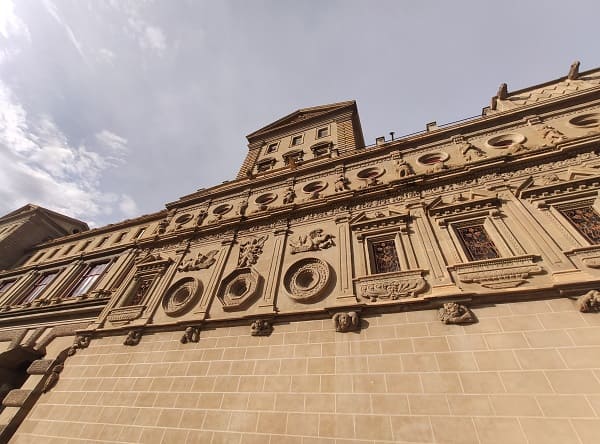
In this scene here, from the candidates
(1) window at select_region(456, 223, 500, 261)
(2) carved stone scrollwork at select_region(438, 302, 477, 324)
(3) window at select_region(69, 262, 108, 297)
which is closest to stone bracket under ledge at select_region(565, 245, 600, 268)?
(1) window at select_region(456, 223, 500, 261)

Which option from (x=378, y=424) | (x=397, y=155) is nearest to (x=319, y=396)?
(x=378, y=424)

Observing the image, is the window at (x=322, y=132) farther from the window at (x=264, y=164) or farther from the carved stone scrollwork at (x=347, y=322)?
the carved stone scrollwork at (x=347, y=322)

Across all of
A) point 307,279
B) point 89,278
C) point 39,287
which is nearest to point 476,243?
point 307,279

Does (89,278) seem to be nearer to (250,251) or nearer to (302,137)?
(250,251)

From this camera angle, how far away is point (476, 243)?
328 inches

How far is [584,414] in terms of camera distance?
4.45 metres

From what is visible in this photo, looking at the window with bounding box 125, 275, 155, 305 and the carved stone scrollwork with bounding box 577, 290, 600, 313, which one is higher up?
the window with bounding box 125, 275, 155, 305

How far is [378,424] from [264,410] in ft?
9.13

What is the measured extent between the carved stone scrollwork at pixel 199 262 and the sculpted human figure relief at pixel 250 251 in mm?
1572

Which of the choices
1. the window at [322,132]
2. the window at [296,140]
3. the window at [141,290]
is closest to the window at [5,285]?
the window at [141,290]

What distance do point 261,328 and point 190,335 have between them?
2841 mm

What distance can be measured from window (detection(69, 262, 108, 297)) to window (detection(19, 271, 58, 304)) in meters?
2.90

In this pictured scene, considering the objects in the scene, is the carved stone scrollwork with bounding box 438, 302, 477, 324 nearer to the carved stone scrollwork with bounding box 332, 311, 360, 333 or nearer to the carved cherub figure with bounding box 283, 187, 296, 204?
the carved stone scrollwork with bounding box 332, 311, 360, 333

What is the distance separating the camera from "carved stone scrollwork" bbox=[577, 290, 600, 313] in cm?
550
